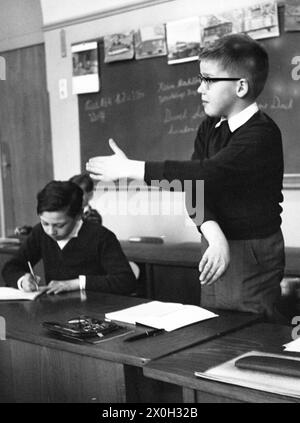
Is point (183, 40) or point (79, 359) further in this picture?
point (183, 40)

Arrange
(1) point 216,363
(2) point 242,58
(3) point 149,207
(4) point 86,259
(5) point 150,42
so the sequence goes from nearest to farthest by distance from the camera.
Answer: (1) point 216,363 < (2) point 242,58 < (4) point 86,259 < (5) point 150,42 < (3) point 149,207

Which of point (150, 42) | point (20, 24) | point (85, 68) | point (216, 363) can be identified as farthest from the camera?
point (20, 24)

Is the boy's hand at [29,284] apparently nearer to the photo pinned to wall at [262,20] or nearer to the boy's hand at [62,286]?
the boy's hand at [62,286]

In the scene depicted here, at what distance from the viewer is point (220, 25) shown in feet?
12.4

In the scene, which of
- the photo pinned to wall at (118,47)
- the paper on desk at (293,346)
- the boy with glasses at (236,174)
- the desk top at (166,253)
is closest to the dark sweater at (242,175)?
the boy with glasses at (236,174)

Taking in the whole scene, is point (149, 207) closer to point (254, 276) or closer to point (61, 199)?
point (61, 199)

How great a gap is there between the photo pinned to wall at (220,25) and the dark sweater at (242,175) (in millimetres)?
1972

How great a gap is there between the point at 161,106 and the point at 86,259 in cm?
178

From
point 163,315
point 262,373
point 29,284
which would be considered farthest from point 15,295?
point 262,373

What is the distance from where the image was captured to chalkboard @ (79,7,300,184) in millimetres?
3590

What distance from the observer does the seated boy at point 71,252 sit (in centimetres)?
253

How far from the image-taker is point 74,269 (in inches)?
106

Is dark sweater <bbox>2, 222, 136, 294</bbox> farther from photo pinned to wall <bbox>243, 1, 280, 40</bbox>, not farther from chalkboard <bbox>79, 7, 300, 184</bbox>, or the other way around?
photo pinned to wall <bbox>243, 1, 280, 40</bbox>

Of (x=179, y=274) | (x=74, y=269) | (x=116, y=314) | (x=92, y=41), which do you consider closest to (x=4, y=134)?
(x=92, y=41)
